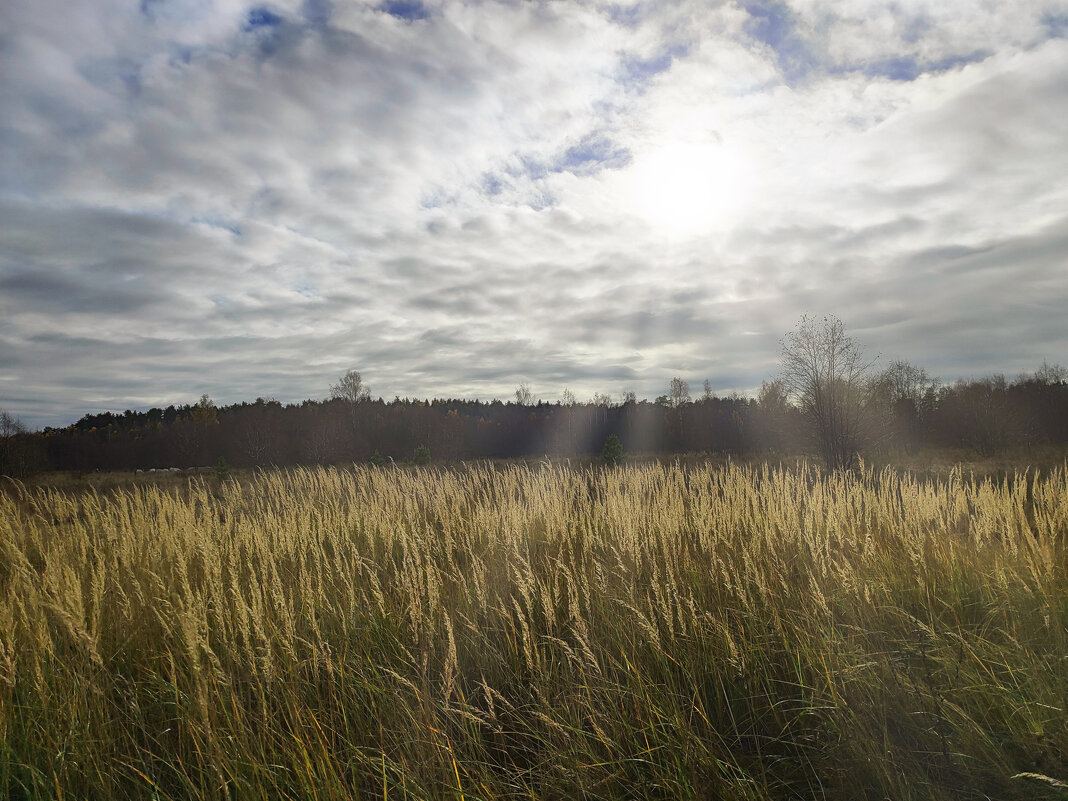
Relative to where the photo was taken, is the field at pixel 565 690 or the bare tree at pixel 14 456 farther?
the bare tree at pixel 14 456

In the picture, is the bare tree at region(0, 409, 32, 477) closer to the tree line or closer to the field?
the tree line

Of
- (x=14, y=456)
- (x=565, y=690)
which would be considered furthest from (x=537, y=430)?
(x=565, y=690)

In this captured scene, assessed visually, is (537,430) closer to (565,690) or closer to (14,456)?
(14,456)

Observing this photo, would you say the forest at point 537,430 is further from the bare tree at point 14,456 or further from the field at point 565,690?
the field at point 565,690

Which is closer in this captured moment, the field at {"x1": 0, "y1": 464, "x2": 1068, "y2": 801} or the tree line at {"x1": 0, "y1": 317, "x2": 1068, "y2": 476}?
the field at {"x1": 0, "y1": 464, "x2": 1068, "y2": 801}

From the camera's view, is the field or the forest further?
the forest

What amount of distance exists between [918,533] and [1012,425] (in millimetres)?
36336

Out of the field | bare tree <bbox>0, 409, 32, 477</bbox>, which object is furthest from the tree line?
the field

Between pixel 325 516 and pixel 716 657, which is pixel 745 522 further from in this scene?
pixel 325 516

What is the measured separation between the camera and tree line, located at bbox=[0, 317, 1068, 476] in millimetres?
22906

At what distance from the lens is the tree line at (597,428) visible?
22.9m

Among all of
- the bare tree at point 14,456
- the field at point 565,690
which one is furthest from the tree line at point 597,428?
the field at point 565,690

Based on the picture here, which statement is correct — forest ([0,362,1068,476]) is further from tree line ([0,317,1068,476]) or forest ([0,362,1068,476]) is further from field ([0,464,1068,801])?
field ([0,464,1068,801])

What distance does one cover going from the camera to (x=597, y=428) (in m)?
60.3
